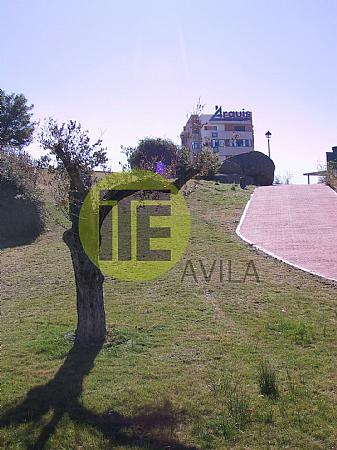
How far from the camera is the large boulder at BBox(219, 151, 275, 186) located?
1182 inches

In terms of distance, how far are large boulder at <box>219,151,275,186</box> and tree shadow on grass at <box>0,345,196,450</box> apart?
26.2 meters

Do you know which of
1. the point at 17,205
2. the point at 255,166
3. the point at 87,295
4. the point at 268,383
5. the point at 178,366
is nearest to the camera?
the point at 268,383

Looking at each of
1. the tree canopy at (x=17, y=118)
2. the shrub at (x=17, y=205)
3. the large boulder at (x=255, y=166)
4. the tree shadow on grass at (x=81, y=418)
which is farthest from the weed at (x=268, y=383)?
the large boulder at (x=255, y=166)

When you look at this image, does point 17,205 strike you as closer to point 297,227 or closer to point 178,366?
point 297,227

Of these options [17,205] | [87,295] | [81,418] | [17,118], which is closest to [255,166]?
[17,118]

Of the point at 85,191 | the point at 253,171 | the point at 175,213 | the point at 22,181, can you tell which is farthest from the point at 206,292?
the point at 253,171

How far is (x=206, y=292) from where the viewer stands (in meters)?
7.67

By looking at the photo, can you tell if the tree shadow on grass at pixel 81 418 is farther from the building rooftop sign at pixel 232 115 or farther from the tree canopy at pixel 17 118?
the building rooftop sign at pixel 232 115

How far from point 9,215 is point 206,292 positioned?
8792 millimetres

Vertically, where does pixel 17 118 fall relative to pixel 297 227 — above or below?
above

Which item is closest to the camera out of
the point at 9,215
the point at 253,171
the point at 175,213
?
the point at 9,215

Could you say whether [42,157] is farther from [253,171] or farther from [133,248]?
[253,171]

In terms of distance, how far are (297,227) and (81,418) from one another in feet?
37.1

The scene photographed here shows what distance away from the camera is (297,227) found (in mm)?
14023
